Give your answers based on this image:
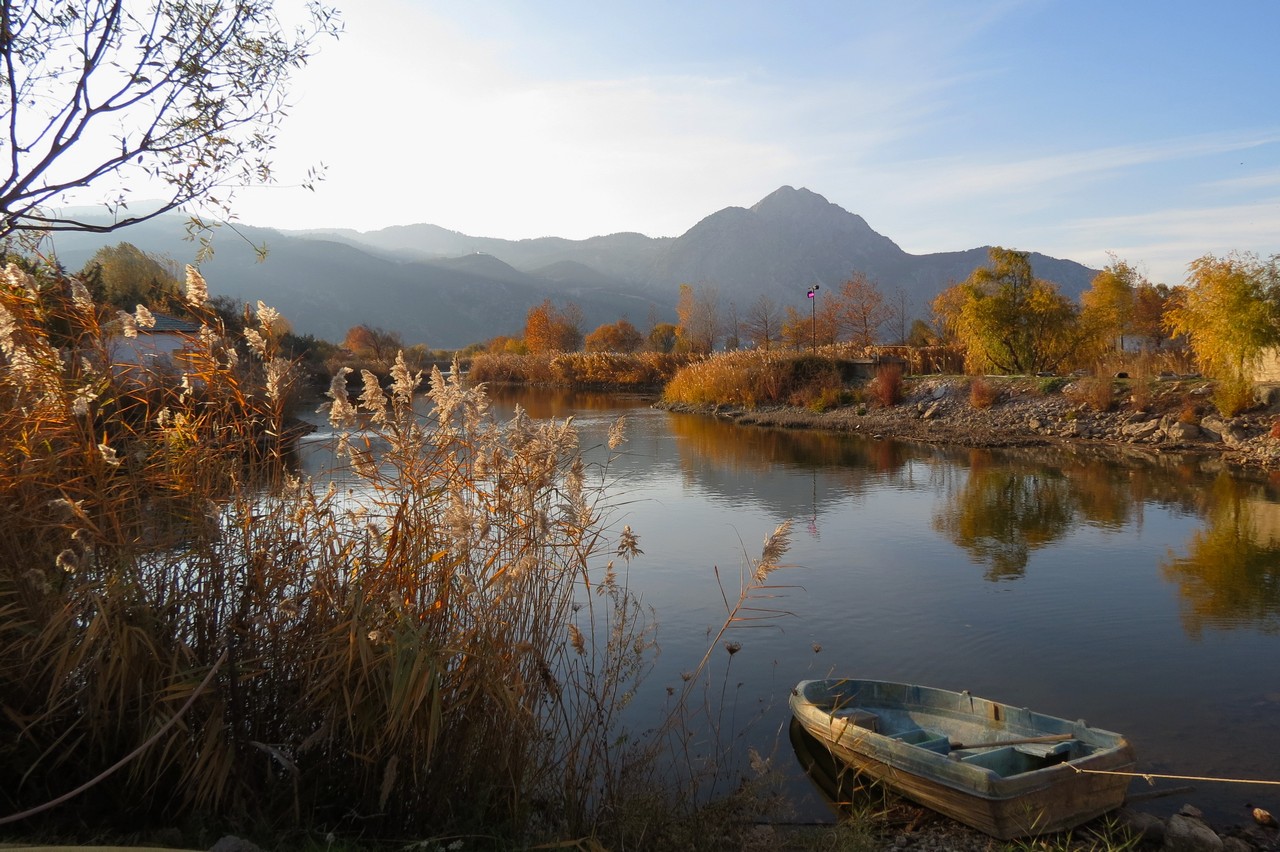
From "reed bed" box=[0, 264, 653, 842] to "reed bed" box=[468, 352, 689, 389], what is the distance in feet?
140

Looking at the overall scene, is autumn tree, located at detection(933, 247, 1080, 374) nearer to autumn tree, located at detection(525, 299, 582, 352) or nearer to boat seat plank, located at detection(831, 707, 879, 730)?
boat seat plank, located at detection(831, 707, 879, 730)

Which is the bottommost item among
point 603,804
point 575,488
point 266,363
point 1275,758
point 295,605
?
point 1275,758

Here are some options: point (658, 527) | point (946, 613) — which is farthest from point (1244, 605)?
point (658, 527)

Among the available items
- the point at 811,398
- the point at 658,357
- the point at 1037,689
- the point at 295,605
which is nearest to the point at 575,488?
the point at 295,605

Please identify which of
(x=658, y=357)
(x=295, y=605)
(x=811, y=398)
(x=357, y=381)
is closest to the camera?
(x=295, y=605)

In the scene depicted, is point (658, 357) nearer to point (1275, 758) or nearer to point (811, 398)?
point (811, 398)

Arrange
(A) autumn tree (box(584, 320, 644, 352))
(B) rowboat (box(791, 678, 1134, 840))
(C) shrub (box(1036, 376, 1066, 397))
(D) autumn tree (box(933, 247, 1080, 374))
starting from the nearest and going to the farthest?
(B) rowboat (box(791, 678, 1134, 840)) → (C) shrub (box(1036, 376, 1066, 397)) → (D) autumn tree (box(933, 247, 1080, 374)) → (A) autumn tree (box(584, 320, 644, 352))

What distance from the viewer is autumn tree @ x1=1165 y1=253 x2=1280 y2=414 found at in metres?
21.4

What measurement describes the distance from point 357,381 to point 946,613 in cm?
3292

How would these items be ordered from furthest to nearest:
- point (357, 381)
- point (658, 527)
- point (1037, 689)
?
point (357, 381), point (658, 527), point (1037, 689)

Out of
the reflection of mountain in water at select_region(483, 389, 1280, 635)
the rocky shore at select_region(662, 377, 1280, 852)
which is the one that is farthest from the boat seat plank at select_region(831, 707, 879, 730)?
the rocky shore at select_region(662, 377, 1280, 852)

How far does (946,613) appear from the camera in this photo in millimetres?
10039

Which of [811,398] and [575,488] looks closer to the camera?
[575,488]

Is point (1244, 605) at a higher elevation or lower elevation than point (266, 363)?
lower
